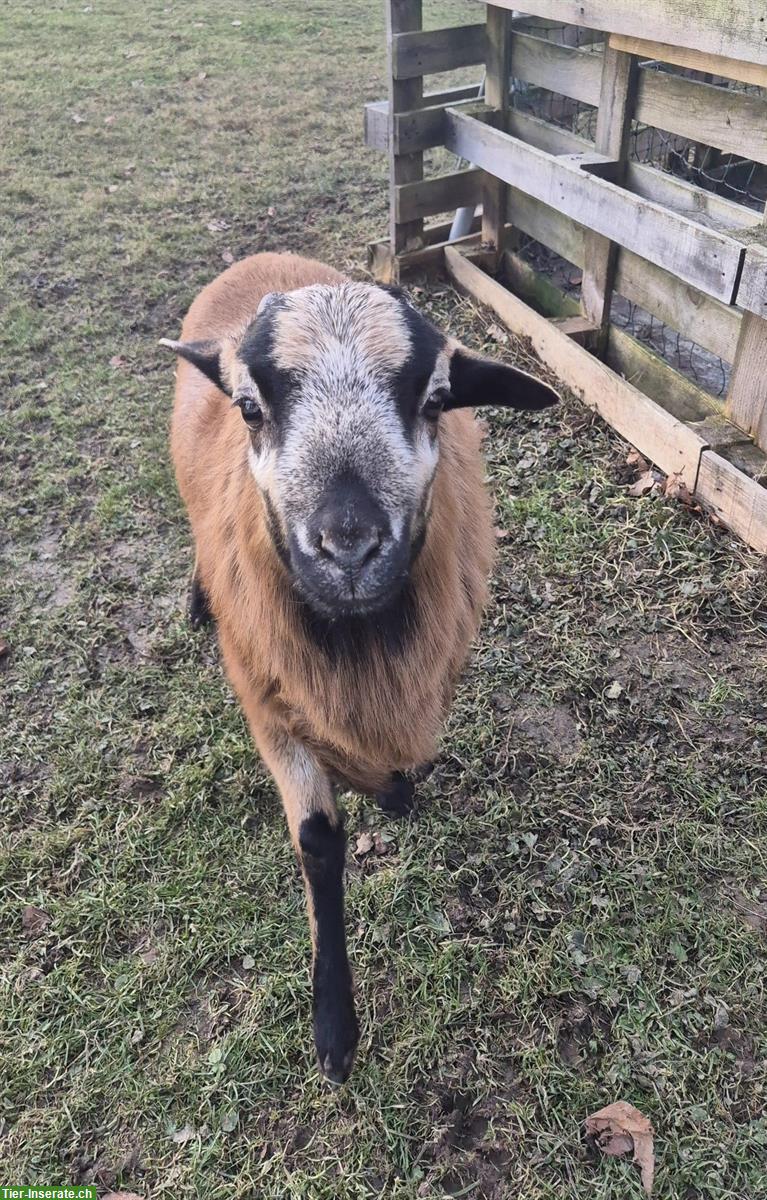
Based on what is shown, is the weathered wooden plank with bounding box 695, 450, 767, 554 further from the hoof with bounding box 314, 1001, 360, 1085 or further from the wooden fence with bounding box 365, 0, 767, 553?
the hoof with bounding box 314, 1001, 360, 1085

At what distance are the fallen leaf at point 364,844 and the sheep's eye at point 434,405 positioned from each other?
4.98 ft

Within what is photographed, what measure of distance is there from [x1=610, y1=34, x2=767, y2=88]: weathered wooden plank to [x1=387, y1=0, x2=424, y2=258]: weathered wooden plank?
164 centimetres

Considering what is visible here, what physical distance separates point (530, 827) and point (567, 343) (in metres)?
2.86

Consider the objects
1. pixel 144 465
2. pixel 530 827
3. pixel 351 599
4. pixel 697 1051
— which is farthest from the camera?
pixel 144 465

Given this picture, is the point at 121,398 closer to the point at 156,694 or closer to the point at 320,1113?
the point at 156,694

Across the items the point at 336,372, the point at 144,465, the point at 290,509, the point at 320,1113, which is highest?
the point at 336,372

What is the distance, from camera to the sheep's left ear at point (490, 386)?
237cm

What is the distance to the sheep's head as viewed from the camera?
1.87m

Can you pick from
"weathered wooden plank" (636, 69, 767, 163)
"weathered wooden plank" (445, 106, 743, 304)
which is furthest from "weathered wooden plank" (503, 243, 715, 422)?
"weathered wooden plank" (636, 69, 767, 163)

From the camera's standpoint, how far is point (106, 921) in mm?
2707

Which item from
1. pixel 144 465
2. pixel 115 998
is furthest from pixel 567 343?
pixel 115 998

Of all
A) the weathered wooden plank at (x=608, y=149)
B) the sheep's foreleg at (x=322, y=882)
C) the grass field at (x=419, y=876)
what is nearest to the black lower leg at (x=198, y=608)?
the grass field at (x=419, y=876)

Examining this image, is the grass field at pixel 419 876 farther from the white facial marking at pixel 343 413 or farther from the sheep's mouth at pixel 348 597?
the white facial marking at pixel 343 413

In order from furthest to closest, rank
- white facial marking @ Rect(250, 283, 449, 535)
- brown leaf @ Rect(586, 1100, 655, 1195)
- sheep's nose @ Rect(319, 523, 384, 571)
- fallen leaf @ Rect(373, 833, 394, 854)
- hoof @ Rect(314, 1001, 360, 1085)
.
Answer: fallen leaf @ Rect(373, 833, 394, 854)
hoof @ Rect(314, 1001, 360, 1085)
brown leaf @ Rect(586, 1100, 655, 1195)
white facial marking @ Rect(250, 283, 449, 535)
sheep's nose @ Rect(319, 523, 384, 571)
